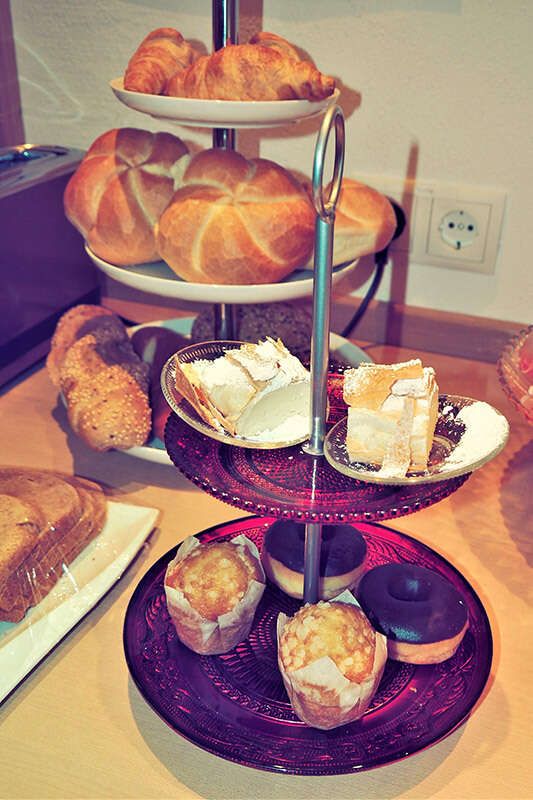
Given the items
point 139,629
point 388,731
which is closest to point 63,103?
point 139,629

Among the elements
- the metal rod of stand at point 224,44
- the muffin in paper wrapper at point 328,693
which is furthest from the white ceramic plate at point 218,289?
the muffin in paper wrapper at point 328,693

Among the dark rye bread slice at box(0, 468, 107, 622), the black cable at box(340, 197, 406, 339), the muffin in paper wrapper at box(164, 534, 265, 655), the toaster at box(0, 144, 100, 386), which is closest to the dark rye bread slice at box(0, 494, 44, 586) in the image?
the dark rye bread slice at box(0, 468, 107, 622)

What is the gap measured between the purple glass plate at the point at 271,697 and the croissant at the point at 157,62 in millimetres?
424

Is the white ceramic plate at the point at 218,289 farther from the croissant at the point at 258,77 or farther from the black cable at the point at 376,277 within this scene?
the black cable at the point at 376,277

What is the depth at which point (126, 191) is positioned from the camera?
817 mm

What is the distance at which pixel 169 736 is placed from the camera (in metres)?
0.56

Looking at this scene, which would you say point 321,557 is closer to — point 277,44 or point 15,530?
point 15,530

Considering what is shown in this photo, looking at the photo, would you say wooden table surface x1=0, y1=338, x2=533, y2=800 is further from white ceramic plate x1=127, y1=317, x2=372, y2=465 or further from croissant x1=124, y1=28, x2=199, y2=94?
croissant x1=124, y1=28, x2=199, y2=94

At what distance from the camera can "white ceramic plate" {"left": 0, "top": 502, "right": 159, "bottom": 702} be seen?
23.7 inches

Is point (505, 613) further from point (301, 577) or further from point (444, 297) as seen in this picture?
point (444, 297)

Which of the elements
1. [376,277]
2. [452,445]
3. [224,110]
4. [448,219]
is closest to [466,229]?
[448,219]

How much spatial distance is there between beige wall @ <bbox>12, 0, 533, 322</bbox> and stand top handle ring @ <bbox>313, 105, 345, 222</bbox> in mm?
550

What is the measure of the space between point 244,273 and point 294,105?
0.50 ft

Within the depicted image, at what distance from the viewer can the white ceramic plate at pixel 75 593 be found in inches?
23.7
